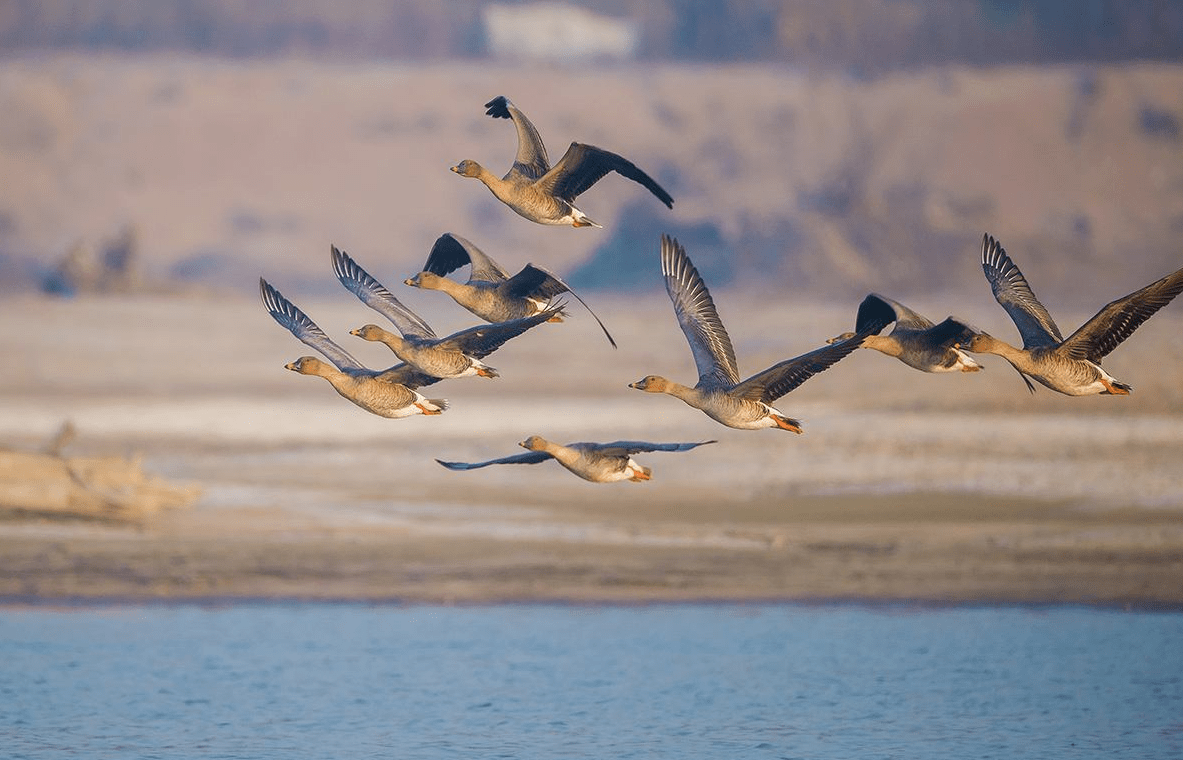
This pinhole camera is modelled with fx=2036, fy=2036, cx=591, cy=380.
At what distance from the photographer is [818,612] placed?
1872 cm

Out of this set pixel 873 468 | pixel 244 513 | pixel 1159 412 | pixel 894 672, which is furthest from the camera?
pixel 1159 412

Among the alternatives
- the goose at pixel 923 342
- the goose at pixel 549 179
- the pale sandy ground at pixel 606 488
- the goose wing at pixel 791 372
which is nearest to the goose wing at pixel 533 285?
the goose at pixel 549 179

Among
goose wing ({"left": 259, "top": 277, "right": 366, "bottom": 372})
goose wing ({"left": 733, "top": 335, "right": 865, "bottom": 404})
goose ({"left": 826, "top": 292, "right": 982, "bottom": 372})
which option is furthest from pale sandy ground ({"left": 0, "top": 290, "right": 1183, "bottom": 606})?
goose wing ({"left": 733, "top": 335, "right": 865, "bottom": 404})

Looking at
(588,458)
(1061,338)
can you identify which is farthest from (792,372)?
(1061,338)

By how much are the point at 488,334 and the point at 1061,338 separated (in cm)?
375

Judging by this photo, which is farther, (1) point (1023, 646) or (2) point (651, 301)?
(2) point (651, 301)

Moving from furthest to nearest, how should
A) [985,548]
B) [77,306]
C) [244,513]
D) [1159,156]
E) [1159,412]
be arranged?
[1159,156], [77,306], [1159,412], [244,513], [985,548]

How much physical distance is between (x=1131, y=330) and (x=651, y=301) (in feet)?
134

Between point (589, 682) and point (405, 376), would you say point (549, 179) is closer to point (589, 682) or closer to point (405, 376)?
point (405, 376)

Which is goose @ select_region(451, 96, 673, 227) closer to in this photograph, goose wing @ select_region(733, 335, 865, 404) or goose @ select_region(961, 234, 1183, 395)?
goose wing @ select_region(733, 335, 865, 404)

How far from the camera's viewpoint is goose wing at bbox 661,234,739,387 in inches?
534

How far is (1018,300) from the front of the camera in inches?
546

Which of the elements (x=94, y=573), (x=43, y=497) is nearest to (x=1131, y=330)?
(x=94, y=573)

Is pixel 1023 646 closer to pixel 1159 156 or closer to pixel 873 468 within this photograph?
pixel 873 468
